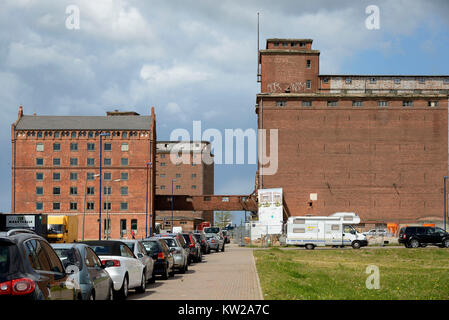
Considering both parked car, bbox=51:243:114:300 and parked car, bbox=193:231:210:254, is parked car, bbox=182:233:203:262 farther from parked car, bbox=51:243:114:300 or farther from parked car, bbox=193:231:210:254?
parked car, bbox=51:243:114:300

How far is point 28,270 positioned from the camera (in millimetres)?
8773

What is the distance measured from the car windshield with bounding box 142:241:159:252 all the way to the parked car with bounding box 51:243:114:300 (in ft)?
30.7

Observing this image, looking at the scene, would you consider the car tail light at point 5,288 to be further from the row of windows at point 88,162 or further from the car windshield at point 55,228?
the row of windows at point 88,162

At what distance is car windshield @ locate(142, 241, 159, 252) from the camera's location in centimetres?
2334

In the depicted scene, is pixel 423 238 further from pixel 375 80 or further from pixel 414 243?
pixel 375 80

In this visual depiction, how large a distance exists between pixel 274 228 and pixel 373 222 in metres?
15.9

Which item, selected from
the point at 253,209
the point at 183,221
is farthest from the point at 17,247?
the point at 183,221

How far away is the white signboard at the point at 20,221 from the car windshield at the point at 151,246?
97.2 feet

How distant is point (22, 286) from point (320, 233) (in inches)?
1854

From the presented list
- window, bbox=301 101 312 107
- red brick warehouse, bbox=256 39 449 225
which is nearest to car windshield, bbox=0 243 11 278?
red brick warehouse, bbox=256 39 449 225

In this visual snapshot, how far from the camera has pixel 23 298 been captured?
8.41 metres

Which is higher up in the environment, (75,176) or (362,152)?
(362,152)

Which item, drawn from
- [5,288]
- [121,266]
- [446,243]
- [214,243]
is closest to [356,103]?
[446,243]

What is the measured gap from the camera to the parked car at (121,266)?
16109mm
